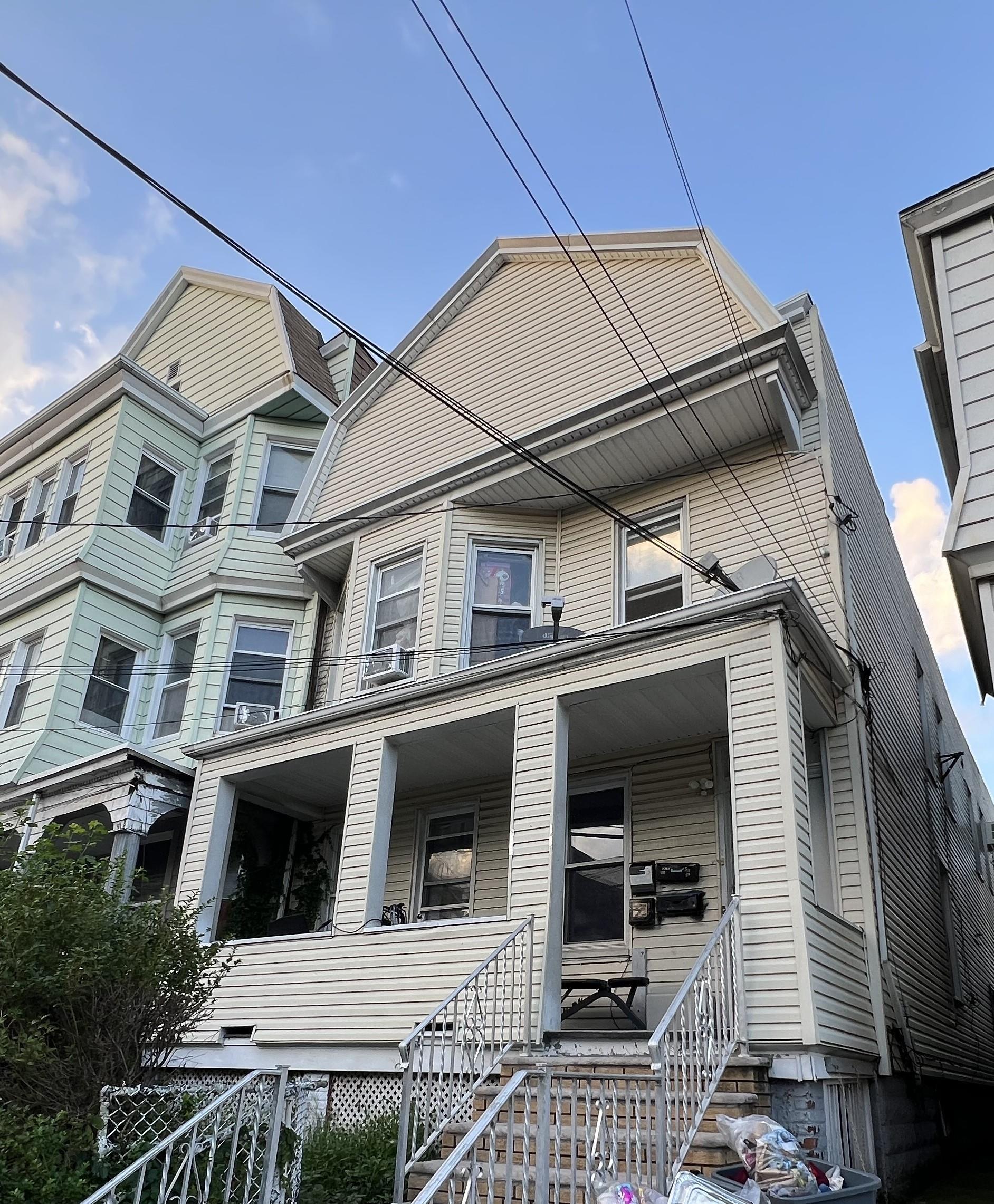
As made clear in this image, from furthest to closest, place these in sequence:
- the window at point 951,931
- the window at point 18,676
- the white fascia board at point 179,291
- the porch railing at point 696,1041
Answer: the white fascia board at point 179,291, the window at point 18,676, the window at point 951,931, the porch railing at point 696,1041

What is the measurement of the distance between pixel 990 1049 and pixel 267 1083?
12479 mm

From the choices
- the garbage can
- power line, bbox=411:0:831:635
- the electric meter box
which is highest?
power line, bbox=411:0:831:635

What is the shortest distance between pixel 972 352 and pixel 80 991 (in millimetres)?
7800

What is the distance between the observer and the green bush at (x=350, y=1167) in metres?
6.65

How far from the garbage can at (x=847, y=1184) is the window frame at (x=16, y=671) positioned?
12.2m

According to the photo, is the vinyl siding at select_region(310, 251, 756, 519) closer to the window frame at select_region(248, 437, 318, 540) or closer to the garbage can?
the window frame at select_region(248, 437, 318, 540)

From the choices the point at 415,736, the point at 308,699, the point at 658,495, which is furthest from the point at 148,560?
the point at 658,495

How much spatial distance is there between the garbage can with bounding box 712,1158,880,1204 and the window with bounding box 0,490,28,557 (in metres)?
14.9

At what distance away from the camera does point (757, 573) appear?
29.6 feet

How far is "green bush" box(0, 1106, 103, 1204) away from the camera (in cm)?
536

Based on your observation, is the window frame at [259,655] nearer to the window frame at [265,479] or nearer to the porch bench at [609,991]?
the window frame at [265,479]

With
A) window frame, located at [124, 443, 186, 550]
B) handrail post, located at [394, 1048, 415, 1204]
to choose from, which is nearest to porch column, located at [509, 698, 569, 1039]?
handrail post, located at [394, 1048, 415, 1204]

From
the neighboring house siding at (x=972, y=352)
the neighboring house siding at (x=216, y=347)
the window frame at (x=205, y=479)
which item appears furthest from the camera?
the neighboring house siding at (x=216, y=347)

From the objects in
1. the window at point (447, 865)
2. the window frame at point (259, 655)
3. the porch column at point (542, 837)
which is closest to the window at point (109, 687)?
the window frame at point (259, 655)
